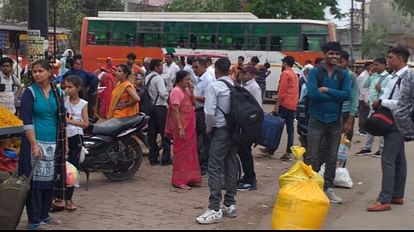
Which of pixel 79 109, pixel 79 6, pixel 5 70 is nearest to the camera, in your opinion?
pixel 79 109

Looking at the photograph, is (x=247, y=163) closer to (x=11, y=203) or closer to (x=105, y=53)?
(x=11, y=203)

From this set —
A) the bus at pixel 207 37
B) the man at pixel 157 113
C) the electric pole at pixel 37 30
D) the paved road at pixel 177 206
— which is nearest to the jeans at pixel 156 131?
the man at pixel 157 113

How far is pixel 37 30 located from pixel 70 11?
38.5 meters

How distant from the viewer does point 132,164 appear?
8.57 m

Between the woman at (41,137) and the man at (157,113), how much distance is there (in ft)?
12.4

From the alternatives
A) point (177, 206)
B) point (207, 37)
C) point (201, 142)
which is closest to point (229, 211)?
point (177, 206)

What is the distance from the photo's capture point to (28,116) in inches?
223

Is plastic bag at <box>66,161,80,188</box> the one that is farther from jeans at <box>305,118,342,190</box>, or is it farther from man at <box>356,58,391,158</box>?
man at <box>356,58,391,158</box>

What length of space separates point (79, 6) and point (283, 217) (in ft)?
145

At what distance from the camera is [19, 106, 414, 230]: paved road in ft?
20.7

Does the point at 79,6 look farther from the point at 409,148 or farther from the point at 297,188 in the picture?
the point at 297,188

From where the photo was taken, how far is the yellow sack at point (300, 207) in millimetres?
5449

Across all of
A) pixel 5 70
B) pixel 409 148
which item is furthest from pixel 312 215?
pixel 409 148

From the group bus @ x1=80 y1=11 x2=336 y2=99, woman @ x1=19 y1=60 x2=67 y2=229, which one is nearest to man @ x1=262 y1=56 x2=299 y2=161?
woman @ x1=19 y1=60 x2=67 y2=229
